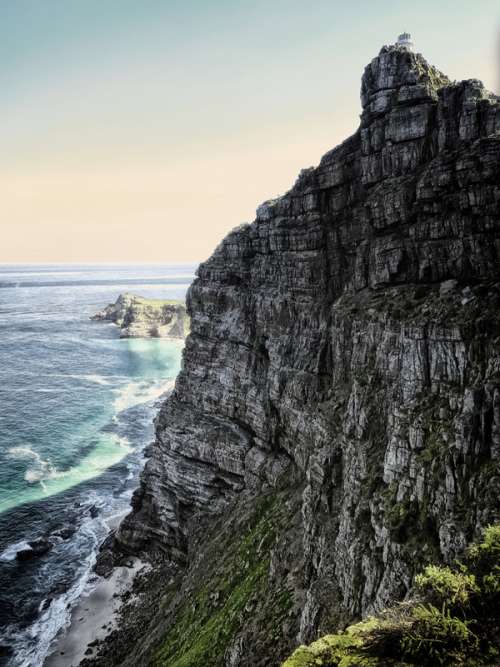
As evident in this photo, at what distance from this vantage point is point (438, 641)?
534 inches

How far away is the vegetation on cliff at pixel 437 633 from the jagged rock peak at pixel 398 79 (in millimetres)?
37527

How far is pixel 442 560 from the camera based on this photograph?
89.7 ft

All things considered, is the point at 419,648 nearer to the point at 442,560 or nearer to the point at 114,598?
the point at 442,560

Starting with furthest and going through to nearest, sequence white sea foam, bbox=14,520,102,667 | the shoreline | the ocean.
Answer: the ocean < the shoreline < white sea foam, bbox=14,520,102,667

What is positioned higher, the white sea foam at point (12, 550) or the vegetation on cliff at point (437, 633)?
the vegetation on cliff at point (437, 633)

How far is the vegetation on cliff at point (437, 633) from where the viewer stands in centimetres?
1352

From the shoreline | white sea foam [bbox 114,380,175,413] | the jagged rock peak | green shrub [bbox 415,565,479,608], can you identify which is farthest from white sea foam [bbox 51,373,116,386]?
green shrub [bbox 415,565,479,608]

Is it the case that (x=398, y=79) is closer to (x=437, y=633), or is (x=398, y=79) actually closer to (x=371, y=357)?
(x=371, y=357)

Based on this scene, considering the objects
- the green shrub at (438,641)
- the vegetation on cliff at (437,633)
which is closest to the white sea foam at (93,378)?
the vegetation on cliff at (437,633)

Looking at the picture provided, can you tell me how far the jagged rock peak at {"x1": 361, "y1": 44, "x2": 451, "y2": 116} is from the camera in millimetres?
41906

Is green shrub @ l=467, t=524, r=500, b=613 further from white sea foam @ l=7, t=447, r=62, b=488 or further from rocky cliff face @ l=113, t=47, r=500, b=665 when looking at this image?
white sea foam @ l=7, t=447, r=62, b=488

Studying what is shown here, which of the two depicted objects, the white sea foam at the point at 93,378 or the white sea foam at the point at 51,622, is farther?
the white sea foam at the point at 93,378

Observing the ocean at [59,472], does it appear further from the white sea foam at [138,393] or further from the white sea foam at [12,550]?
the white sea foam at [138,393]

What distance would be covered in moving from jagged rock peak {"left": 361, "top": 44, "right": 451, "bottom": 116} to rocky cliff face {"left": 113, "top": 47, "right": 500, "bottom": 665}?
0.55ft
